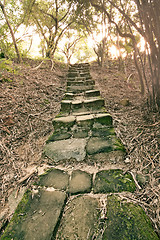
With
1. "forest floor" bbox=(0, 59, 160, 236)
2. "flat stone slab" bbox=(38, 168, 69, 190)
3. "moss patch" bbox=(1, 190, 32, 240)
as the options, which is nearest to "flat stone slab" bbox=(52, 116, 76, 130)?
"forest floor" bbox=(0, 59, 160, 236)

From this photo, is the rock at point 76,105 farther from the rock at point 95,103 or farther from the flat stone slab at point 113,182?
the flat stone slab at point 113,182

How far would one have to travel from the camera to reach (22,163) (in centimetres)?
132

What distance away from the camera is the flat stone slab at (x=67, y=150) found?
1.32 m

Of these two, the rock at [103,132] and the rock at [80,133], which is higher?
the rock at [103,132]

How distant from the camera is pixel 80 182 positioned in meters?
1.03

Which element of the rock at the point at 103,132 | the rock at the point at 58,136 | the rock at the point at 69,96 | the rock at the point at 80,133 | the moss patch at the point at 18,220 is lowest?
the moss patch at the point at 18,220

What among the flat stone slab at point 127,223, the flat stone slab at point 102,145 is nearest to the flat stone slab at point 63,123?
the flat stone slab at point 102,145

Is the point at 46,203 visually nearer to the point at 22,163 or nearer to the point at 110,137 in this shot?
the point at 22,163

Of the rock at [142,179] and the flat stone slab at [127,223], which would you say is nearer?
the flat stone slab at [127,223]

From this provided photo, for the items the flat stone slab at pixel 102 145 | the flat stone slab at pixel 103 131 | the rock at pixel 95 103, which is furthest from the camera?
the rock at pixel 95 103

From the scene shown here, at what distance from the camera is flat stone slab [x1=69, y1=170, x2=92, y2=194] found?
96 centimetres

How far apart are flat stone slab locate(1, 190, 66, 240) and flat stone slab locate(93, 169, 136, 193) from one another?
29 centimetres

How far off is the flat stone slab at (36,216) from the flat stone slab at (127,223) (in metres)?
0.33

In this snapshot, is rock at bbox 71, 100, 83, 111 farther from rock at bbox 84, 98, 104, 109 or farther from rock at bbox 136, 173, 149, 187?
rock at bbox 136, 173, 149, 187
